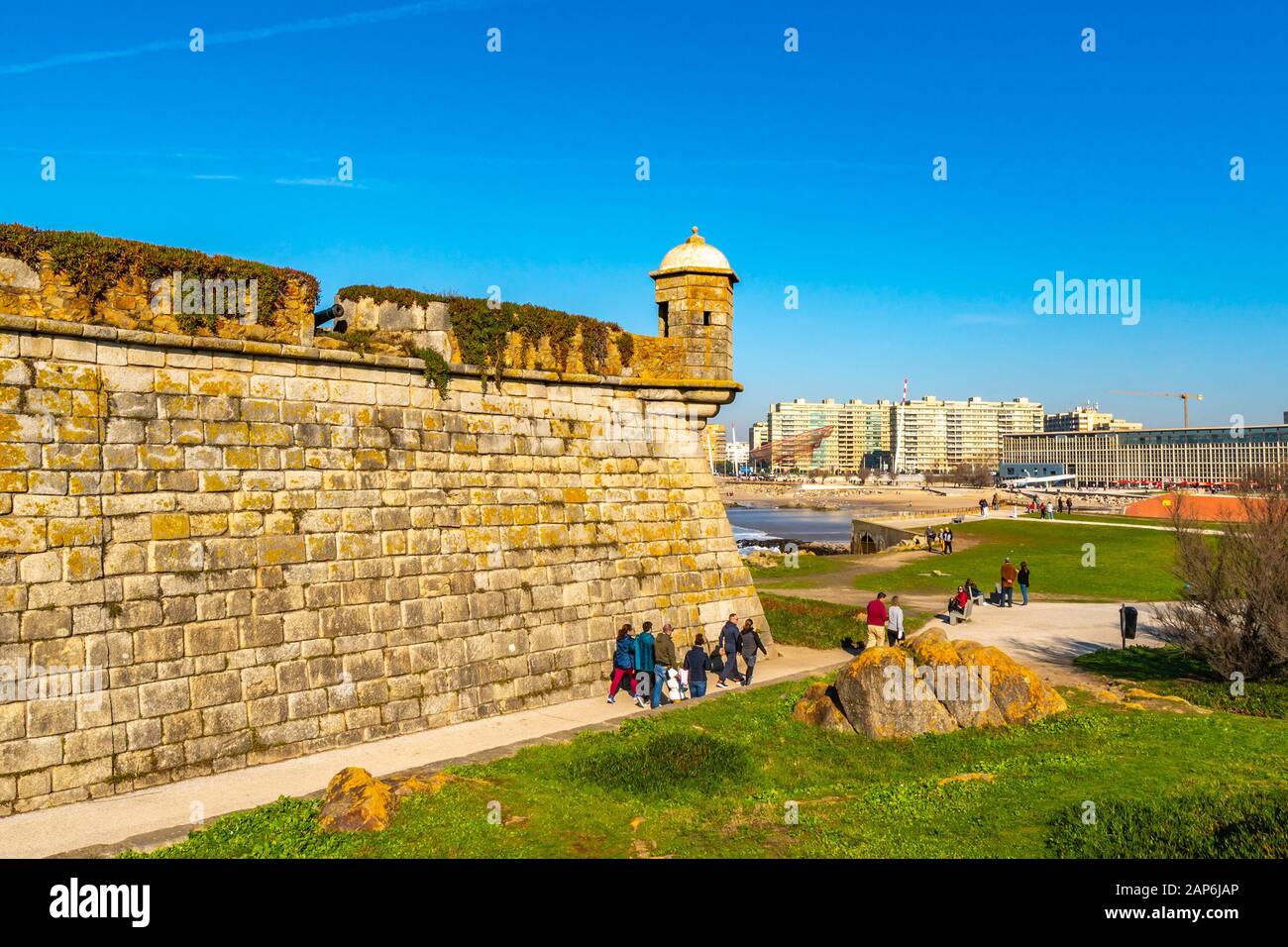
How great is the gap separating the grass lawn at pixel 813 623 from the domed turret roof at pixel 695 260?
324 inches

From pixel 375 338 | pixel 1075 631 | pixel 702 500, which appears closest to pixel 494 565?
pixel 375 338

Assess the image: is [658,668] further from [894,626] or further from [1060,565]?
[1060,565]

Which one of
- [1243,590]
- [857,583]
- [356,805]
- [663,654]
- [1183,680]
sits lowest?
[857,583]

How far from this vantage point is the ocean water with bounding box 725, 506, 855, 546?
265ft

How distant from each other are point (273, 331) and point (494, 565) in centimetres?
515

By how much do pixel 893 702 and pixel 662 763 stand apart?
3558 mm

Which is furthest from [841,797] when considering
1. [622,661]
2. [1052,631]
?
[1052,631]

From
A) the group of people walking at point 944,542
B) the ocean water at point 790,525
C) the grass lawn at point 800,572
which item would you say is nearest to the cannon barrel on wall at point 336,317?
the grass lawn at point 800,572

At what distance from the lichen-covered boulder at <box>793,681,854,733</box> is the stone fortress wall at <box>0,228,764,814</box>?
4.23m

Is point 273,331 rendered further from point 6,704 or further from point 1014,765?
point 1014,765

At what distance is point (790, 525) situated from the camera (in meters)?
107

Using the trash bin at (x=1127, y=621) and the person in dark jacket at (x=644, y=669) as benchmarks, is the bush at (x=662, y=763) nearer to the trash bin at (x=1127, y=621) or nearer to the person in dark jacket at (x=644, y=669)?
the person in dark jacket at (x=644, y=669)

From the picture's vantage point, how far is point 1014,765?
10172 mm
